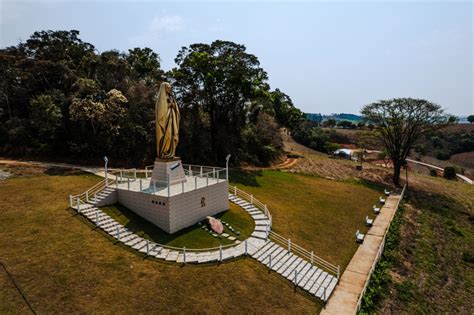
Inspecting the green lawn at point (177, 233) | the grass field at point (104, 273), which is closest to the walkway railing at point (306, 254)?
the grass field at point (104, 273)

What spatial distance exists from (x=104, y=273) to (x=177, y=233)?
15.7 ft

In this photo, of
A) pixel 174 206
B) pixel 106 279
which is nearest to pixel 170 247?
pixel 174 206

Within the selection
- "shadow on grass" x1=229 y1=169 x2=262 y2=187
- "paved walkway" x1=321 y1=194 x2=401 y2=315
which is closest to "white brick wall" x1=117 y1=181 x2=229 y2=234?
"paved walkway" x1=321 y1=194 x2=401 y2=315

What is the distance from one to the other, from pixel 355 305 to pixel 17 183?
2226cm

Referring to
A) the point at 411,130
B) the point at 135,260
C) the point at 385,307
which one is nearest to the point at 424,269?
the point at 385,307

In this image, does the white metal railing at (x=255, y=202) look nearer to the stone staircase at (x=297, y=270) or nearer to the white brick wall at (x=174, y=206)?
the stone staircase at (x=297, y=270)

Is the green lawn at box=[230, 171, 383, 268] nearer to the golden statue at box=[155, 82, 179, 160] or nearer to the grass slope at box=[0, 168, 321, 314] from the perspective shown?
the grass slope at box=[0, 168, 321, 314]

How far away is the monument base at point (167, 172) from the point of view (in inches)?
731

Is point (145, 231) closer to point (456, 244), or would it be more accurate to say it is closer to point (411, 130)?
point (456, 244)

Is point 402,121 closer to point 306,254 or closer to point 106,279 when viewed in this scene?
point 306,254

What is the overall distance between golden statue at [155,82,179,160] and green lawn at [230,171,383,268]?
8.59m

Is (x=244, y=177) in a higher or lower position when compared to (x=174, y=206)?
lower

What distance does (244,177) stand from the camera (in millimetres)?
30391

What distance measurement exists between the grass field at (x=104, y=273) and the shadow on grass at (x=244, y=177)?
933 cm
